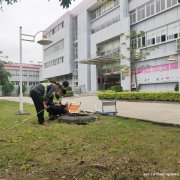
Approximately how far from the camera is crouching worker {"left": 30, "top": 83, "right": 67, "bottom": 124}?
8.79 m

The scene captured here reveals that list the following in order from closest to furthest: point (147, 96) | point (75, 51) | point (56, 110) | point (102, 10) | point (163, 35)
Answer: point (56, 110)
point (147, 96)
point (163, 35)
point (102, 10)
point (75, 51)

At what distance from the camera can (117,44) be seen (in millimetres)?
36938

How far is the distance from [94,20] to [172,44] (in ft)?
57.3

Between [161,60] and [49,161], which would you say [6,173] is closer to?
[49,161]

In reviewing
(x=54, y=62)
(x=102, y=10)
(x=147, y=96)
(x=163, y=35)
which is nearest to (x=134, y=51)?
(x=163, y=35)

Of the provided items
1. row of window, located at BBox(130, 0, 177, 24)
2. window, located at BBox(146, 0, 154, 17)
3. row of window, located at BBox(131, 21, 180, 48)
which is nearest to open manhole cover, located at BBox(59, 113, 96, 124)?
row of window, located at BBox(131, 21, 180, 48)

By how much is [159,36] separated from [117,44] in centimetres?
826

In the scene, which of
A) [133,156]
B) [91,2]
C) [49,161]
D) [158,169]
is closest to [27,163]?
[49,161]

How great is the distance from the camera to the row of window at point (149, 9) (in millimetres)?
28438

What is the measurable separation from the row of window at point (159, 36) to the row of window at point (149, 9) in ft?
6.23

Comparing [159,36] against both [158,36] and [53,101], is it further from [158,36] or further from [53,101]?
[53,101]

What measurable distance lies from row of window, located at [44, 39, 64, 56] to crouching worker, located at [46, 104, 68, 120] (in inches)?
1689

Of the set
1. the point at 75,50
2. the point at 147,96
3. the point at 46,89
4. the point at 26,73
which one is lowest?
the point at 147,96

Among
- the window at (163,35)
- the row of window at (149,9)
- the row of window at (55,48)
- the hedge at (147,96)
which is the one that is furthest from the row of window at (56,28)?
the hedge at (147,96)
